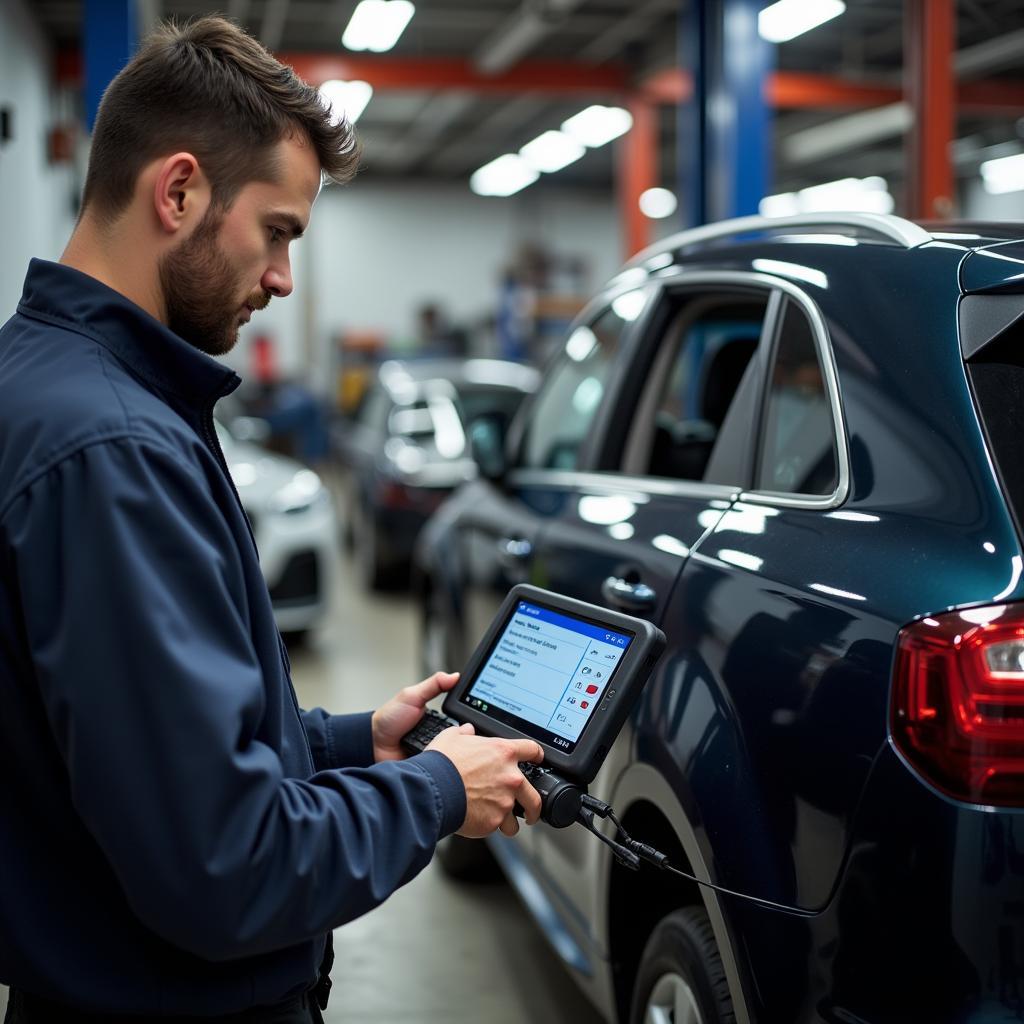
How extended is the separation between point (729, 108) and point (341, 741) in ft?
19.3

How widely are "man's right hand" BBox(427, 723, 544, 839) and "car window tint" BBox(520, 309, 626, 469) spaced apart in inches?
68.0

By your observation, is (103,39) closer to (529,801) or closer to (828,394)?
(828,394)

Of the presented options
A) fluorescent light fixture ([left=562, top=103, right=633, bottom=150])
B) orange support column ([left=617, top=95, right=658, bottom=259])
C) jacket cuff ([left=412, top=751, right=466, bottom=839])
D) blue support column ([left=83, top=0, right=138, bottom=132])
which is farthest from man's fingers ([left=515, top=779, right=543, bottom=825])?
fluorescent light fixture ([left=562, top=103, right=633, bottom=150])

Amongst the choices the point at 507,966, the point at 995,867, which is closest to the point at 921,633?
the point at 995,867

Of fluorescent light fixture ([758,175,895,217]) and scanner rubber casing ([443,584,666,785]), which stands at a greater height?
fluorescent light fixture ([758,175,895,217])

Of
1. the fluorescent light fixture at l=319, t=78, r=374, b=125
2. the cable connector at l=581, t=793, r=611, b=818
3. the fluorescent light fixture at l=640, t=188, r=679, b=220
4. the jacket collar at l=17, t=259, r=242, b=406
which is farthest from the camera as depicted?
the fluorescent light fixture at l=640, t=188, r=679, b=220

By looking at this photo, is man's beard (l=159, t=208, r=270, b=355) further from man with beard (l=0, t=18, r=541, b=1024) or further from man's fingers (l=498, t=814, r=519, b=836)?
man's fingers (l=498, t=814, r=519, b=836)

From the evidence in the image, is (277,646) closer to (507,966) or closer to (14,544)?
(14,544)

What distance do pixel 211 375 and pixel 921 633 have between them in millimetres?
846

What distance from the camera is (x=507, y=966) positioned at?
10.3ft

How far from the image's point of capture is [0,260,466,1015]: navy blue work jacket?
40.3 inches

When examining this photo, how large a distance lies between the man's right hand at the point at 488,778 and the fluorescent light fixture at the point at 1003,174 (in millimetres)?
12532

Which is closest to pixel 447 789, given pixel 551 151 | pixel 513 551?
pixel 513 551

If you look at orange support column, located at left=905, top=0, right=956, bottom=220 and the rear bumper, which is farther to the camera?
orange support column, located at left=905, top=0, right=956, bottom=220
